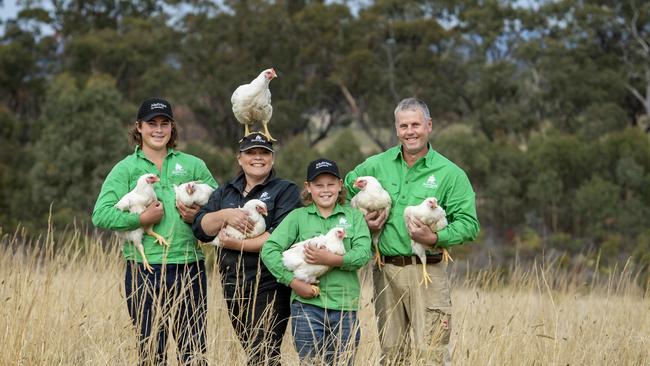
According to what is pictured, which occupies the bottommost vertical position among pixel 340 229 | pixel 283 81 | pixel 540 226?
pixel 540 226

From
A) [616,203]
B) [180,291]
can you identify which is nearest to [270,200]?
[180,291]

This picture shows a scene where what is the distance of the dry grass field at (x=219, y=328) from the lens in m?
4.68

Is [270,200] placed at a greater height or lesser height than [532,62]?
lesser

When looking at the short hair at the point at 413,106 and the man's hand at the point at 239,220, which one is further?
the short hair at the point at 413,106

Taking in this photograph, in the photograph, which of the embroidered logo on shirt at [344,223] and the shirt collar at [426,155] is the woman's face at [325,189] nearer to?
the embroidered logo on shirt at [344,223]

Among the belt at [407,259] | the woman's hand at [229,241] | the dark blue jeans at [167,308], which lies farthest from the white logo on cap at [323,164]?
the dark blue jeans at [167,308]

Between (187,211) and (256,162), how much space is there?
0.51m

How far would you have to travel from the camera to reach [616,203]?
2436cm

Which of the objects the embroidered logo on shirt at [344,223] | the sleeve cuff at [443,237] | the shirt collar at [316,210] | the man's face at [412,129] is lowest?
the sleeve cuff at [443,237]

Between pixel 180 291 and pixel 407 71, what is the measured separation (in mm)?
25152

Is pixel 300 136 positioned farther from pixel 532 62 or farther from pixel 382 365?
pixel 382 365

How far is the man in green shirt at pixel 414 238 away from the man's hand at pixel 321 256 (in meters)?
0.48

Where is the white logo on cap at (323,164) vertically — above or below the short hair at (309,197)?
above

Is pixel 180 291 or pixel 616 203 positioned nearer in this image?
pixel 180 291
